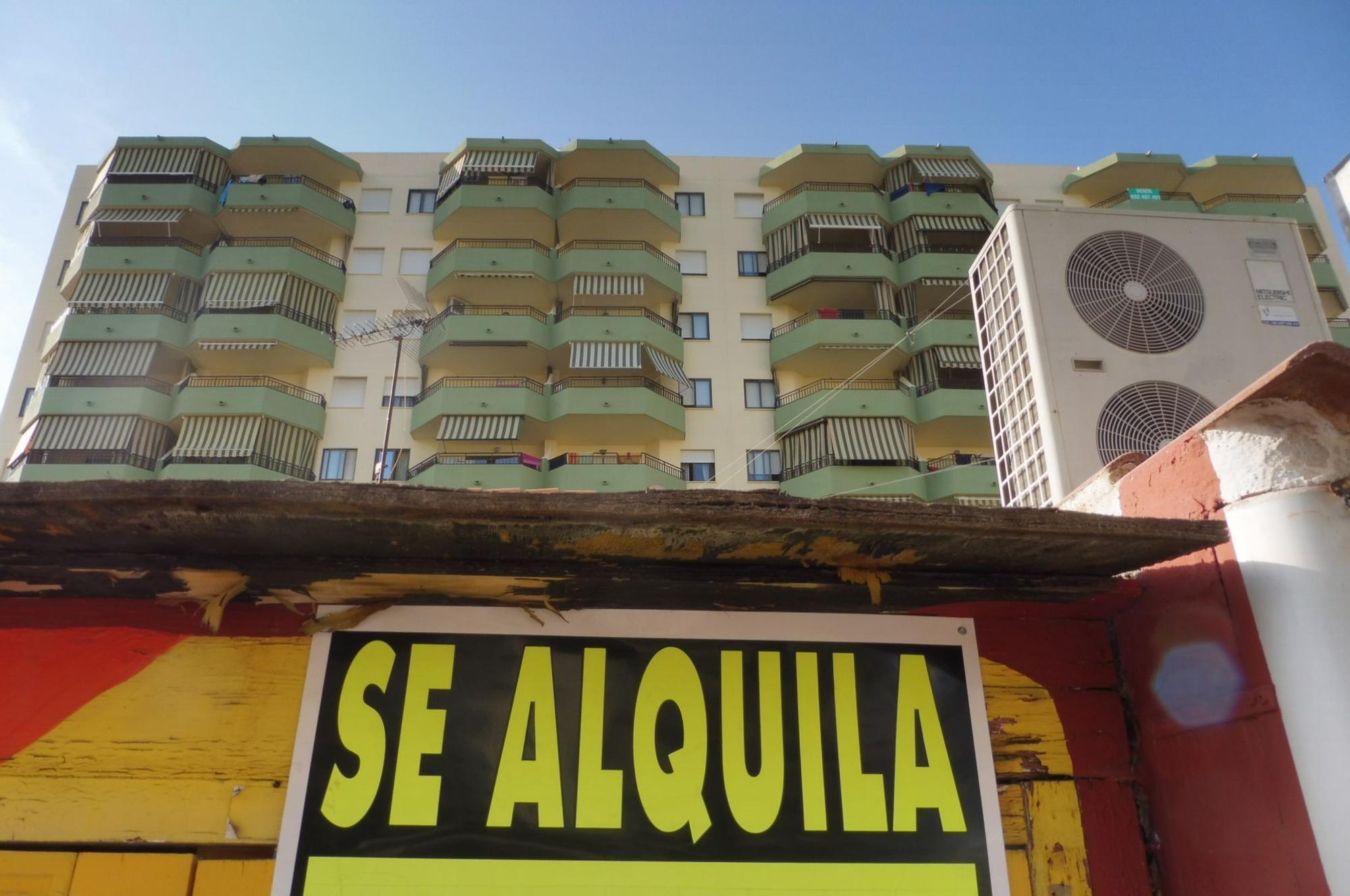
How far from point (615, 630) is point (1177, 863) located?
6.42ft

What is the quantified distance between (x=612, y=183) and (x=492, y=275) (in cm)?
584

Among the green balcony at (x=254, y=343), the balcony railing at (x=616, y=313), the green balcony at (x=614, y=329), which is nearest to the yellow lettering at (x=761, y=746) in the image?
the green balcony at (x=614, y=329)

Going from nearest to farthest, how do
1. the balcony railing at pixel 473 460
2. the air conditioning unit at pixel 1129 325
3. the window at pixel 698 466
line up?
1. the air conditioning unit at pixel 1129 325
2. the balcony railing at pixel 473 460
3. the window at pixel 698 466

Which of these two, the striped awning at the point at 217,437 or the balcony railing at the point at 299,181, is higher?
the balcony railing at the point at 299,181

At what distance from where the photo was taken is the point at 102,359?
2848cm

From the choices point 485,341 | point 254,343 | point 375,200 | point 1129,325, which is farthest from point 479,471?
point 1129,325

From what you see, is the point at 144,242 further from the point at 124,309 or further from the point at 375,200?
the point at 375,200

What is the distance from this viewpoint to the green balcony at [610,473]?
26688mm

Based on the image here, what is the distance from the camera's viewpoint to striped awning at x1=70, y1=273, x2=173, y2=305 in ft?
95.9

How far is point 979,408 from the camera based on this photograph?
90.0ft

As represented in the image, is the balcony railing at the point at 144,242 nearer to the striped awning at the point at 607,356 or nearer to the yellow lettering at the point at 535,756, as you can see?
the striped awning at the point at 607,356

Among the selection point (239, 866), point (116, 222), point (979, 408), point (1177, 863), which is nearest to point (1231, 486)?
point (1177, 863)

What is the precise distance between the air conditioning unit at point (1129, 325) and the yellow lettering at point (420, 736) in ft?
13.4

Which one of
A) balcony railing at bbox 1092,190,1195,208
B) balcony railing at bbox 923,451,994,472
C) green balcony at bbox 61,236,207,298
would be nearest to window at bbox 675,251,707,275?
balcony railing at bbox 923,451,994,472
